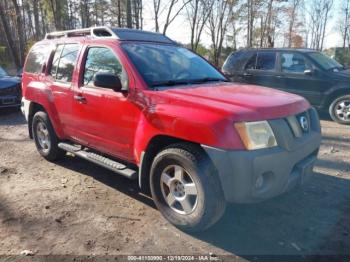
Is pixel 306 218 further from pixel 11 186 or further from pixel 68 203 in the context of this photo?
pixel 11 186

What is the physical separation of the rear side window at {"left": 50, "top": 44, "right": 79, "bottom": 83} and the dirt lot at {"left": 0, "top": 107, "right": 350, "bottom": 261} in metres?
1.41

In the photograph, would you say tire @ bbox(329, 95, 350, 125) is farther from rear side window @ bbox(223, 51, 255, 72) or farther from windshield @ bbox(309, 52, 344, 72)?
rear side window @ bbox(223, 51, 255, 72)

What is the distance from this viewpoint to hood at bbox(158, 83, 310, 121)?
318 centimetres

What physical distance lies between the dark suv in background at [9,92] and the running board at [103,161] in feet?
18.5

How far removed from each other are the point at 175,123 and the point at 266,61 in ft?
22.8

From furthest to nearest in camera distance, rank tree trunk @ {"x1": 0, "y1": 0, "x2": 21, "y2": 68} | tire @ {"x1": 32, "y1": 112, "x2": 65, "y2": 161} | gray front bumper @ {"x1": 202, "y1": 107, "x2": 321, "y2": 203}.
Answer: tree trunk @ {"x1": 0, "y1": 0, "x2": 21, "y2": 68}
tire @ {"x1": 32, "y1": 112, "x2": 65, "y2": 161}
gray front bumper @ {"x1": 202, "y1": 107, "x2": 321, "y2": 203}

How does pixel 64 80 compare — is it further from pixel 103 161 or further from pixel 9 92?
pixel 9 92

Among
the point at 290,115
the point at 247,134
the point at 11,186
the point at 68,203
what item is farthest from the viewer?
the point at 11,186

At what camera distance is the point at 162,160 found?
3586 millimetres

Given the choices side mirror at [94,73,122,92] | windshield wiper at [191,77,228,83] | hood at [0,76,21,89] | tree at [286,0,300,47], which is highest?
tree at [286,0,300,47]

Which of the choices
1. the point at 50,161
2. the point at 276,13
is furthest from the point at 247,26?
the point at 50,161

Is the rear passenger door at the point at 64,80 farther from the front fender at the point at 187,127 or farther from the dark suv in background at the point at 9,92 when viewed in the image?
the dark suv in background at the point at 9,92

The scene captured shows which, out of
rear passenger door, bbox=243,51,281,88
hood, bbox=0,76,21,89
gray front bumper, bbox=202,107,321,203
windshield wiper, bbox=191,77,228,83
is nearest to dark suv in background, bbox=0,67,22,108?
hood, bbox=0,76,21,89

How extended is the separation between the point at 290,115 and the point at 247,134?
62cm
